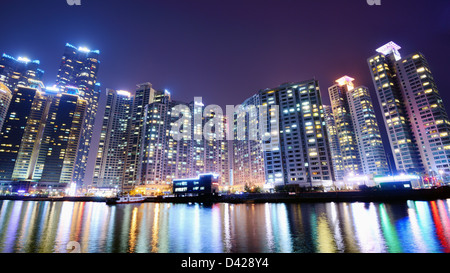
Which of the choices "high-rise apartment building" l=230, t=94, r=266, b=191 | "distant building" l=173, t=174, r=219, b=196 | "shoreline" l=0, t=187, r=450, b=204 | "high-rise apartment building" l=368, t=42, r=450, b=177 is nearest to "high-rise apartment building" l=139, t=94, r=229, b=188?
"high-rise apartment building" l=230, t=94, r=266, b=191

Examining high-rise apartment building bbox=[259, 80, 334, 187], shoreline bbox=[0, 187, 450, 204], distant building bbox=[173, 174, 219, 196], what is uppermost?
high-rise apartment building bbox=[259, 80, 334, 187]

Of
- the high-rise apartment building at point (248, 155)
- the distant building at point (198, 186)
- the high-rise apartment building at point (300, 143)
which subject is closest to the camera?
the high-rise apartment building at point (300, 143)

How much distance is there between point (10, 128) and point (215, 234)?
262 metres

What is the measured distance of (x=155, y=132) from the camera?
181375 millimetres

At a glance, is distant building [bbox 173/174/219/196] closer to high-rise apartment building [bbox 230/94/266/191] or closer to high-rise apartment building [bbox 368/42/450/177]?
high-rise apartment building [bbox 230/94/266/191]

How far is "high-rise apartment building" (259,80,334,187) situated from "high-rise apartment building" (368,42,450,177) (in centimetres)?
7288

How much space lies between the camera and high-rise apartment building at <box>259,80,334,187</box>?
4776 inches

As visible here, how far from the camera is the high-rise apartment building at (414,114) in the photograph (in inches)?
5428

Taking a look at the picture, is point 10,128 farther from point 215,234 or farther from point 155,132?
point 215,234

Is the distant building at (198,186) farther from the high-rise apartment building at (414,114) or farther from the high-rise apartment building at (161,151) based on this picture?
the high-rise apartment building at (414,114)

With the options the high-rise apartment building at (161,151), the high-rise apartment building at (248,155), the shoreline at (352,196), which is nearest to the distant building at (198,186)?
the shoreline at (352,196)

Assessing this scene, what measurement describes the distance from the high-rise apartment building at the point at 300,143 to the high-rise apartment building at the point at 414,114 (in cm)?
7288
